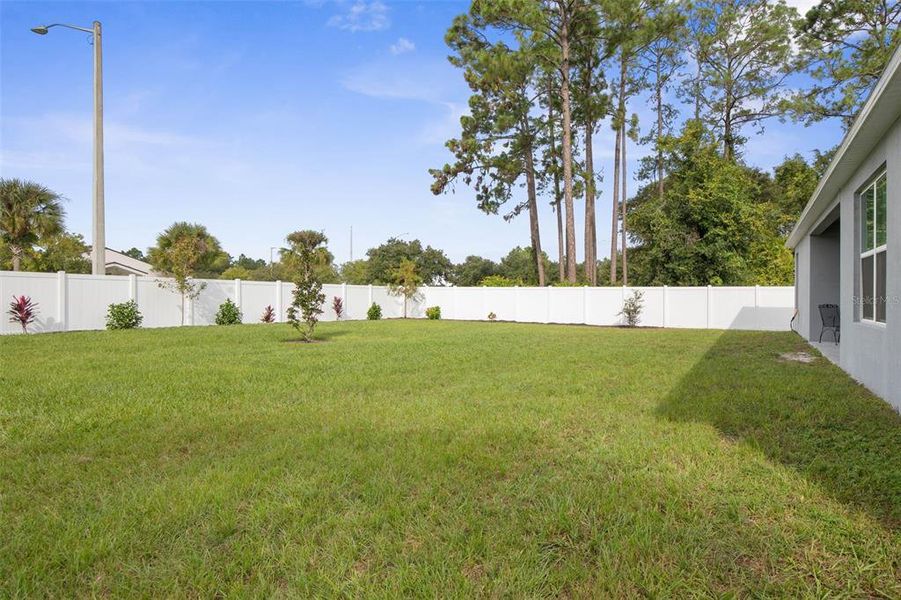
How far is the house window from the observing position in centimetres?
556

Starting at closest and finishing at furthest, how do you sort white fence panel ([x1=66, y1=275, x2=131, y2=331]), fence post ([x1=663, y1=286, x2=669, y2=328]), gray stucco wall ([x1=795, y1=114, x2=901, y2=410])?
gray stucco wall ([x1=795, y1=114, x2=901, y2=410]) → white fence panel ([x1=66, y1=275, x2=131, y2=331]) → fence post ([x1=663, y1=286, x2=669, y2=328])

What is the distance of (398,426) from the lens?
173 inches

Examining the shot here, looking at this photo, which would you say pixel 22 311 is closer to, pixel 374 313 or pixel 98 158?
pixel 98 158

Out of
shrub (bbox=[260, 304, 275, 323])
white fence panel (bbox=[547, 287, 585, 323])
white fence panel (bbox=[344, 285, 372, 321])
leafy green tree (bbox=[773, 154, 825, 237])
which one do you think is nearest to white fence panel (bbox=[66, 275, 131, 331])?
shrub (bbox=[260, 304, 275, 323])

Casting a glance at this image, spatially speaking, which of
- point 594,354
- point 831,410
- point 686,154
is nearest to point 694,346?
point 594,354

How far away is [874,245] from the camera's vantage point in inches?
232

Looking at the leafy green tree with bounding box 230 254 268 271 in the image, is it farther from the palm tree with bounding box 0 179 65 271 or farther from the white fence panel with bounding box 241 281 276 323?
the white fence panel with bounding box 241 281 276 323

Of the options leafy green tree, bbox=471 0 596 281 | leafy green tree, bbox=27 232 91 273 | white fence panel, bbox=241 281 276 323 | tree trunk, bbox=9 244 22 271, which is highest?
leafy green tree, bbox=471 0 596 281

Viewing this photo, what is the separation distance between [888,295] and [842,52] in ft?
72.8

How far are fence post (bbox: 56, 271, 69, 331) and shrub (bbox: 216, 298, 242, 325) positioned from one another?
4469 millimetres

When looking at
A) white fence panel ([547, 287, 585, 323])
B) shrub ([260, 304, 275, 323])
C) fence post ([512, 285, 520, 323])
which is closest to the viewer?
shrub ([260, 304, 275, 323])

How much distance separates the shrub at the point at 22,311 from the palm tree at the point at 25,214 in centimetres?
653

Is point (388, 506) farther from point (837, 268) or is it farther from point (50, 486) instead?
point (837, 268)

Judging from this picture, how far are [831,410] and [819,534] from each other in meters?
3.10
